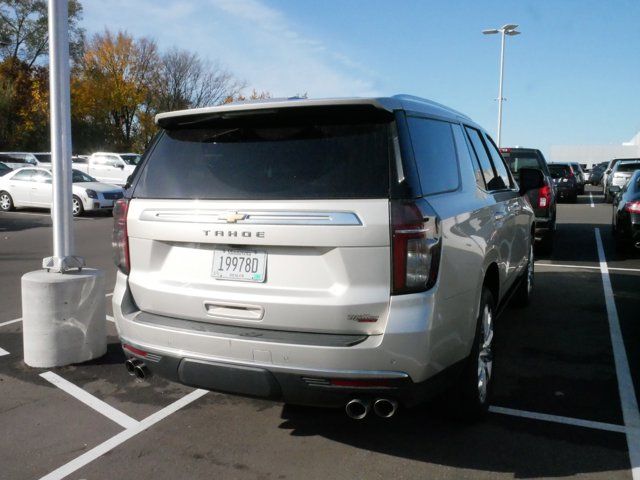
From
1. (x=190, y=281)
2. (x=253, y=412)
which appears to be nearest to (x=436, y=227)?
(x=190, y=281)

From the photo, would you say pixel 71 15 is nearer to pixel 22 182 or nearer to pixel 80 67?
pixel 80 67

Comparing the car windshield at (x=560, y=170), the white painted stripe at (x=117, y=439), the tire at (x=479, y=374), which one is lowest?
the white painted stripe at (x=117, y=439)

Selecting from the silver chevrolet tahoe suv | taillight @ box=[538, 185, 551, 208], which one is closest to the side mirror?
the silver chevrolet tahoe suv

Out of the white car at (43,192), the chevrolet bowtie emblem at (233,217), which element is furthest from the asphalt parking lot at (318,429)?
the white car at (43,192)

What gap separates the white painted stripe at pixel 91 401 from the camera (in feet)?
13.2

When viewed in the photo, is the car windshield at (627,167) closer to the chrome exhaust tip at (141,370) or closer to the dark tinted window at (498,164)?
the dark tinted window at (498,164)

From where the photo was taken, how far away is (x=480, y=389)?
12.6 ft

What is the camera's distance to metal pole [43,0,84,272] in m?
4.90

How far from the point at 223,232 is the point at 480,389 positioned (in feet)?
6.25

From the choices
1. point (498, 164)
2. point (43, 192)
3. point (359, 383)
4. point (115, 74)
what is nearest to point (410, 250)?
point (359, 383)

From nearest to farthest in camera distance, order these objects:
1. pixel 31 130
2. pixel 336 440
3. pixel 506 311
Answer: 1. pixel 336 440
2. pixel 506 311
3. pixel 31 130

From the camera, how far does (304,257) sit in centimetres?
304

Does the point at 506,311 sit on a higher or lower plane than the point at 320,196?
lower

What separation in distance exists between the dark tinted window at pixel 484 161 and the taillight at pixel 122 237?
252cm
